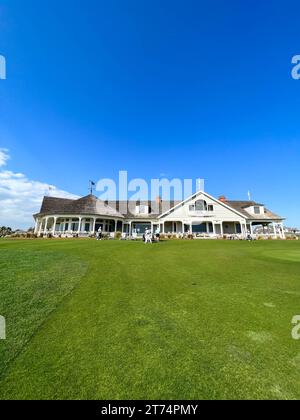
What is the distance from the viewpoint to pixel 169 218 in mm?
36750

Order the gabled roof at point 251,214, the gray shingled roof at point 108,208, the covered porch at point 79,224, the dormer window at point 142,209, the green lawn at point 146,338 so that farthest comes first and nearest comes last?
1. the dormer window at point 142,209
2. the gabled roof at point 251,214
3. the gray shingled roof at point 108,208
4. the covered porch at point 79,224
5. the green lawn at point 146,338

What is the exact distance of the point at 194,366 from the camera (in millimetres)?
3566

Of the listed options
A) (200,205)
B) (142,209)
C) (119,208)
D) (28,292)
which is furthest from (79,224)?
(28,292)

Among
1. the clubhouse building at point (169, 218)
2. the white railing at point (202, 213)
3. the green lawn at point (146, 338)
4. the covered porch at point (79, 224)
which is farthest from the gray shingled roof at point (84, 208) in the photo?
the green lawn at point (146, 338)

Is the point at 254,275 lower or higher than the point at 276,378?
higher

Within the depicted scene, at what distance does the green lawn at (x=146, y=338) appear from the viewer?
3182 millimetres

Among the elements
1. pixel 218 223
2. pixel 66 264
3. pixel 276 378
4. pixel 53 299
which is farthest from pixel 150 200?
pixel 276 378

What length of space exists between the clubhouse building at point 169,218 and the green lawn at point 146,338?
26276 millimetres

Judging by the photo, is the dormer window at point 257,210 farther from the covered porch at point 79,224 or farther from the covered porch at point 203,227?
the covered porch at point 79,224

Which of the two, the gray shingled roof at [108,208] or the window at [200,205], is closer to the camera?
the gray shingled roof at [108,208]

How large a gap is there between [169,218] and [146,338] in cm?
3255

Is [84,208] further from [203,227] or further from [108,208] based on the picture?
[203,227]
